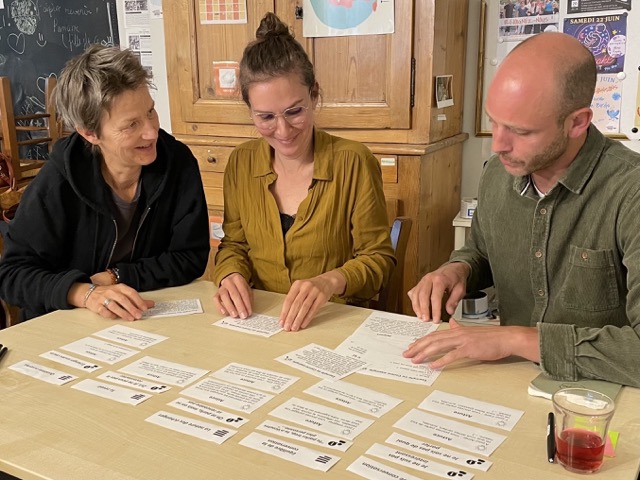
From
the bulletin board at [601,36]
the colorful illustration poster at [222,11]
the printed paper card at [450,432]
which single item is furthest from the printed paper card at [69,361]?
the bulletin board at [601,36]

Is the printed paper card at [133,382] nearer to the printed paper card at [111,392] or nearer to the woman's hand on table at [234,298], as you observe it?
the printed paper card at [111,392]

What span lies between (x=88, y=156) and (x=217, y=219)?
1448mm

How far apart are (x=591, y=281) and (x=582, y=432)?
1.65ft

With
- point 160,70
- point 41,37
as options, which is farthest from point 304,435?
point 41,37

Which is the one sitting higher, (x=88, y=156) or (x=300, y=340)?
(x=88, y=156)

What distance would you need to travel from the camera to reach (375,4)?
8.76 feet

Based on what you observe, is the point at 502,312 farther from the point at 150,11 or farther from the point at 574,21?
the point at 150,11

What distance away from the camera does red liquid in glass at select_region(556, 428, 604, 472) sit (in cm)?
90

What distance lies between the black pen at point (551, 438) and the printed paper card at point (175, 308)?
852 millimetres

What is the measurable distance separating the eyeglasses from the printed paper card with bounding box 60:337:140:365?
2.31 feet

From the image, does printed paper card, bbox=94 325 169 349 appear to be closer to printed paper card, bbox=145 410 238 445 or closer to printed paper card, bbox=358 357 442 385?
Answer: printed paper card, bbox=145 410 238 445

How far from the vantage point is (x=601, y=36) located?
277 centimetres

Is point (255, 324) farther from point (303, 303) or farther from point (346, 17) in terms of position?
point (346, 17)

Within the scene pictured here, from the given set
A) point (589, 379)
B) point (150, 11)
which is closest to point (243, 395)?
point (589, 379)
